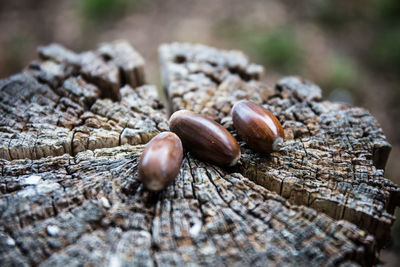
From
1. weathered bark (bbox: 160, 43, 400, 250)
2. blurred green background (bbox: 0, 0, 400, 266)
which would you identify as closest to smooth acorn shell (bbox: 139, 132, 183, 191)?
weathered bark (bbox: 160, 43, 400, 250)

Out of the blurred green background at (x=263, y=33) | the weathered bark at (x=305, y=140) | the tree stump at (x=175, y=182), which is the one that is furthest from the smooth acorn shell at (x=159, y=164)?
the blurred green background at (x=263, y=33)

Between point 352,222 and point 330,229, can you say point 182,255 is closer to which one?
point 330,229

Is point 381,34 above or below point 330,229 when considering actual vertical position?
above

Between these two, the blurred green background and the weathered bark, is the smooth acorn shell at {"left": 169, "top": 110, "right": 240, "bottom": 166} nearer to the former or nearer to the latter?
the weathered bark

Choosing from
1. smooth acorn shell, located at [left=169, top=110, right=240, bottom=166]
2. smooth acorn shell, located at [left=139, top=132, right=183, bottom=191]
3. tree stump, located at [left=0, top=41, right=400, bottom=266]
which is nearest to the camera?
tree stump, located at [left=0, top=41, right=400, bottom=266]

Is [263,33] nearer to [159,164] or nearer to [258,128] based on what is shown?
[258,128]

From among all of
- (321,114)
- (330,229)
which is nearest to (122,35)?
(321,114)

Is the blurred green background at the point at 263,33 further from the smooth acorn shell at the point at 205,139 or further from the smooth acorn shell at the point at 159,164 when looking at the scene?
the smooth acorn shell at the point at 159,164

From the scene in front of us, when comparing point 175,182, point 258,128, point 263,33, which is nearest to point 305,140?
point 258,128
